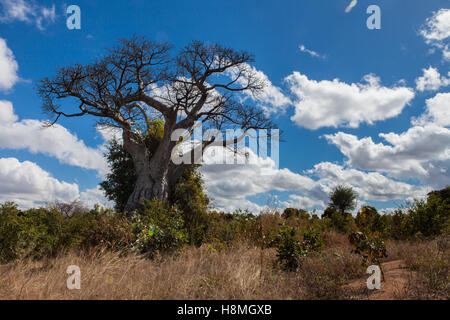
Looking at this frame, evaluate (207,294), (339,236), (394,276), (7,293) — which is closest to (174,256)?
(207,294)

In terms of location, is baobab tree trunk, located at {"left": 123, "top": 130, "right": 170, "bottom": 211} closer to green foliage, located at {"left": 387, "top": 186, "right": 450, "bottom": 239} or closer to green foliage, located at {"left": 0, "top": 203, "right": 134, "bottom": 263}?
green foliage, located at {"left": 0, "top": 203, "right": 134, "bottom": 263}

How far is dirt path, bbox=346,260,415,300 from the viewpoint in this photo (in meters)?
3.64

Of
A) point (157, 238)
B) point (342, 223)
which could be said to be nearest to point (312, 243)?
point (157, 238)

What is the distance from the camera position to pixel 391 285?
→ 3996mm

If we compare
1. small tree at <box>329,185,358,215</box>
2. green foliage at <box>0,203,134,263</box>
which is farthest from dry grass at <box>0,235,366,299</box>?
small tree at <box>329,185,358,215</box>

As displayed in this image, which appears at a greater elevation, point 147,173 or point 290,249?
point 147,173

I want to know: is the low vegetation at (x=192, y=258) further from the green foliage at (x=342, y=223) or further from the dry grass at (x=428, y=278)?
the green foliage at (x=342, y=223)

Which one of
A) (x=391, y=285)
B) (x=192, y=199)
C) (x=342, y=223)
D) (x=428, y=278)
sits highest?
(x=192, y=199)

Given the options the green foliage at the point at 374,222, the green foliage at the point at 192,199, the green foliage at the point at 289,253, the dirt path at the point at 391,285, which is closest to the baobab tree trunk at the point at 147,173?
the green foliage at the point at 192,199

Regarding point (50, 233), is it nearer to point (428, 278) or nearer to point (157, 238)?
point (157, 238)

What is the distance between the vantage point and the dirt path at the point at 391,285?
3.64m

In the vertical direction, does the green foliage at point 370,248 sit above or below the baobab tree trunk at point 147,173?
below

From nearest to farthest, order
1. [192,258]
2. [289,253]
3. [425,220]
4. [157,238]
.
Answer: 1. [289,253]
2. [192,258]
3. [157,238]
4. [425,220]
